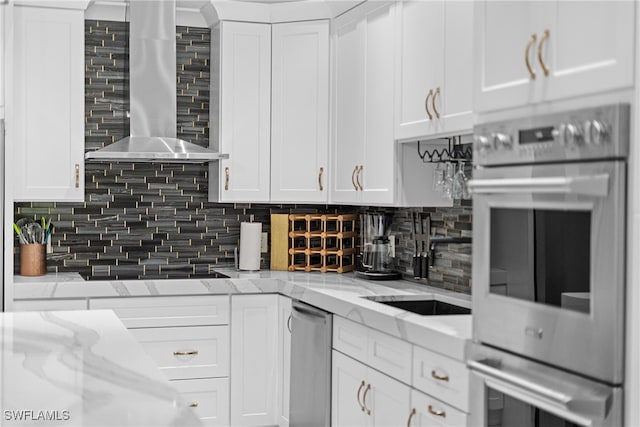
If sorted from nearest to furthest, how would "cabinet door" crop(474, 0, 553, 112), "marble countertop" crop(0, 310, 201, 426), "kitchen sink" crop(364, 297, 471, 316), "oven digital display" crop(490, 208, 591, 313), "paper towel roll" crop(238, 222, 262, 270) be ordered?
"marble countertop" crop(0, 310, 201, 426) < "oven digital display" crop(490, 208, 591, 313) < "cabinet door" crop(474, 0, 553, 112) < "kitchen sink" crop(364, 297, 471, 316) < "paper towel roll" crop(238, 222, 262, 270)

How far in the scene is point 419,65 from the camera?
3.76 metres

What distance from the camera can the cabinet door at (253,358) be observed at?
4641 millimetres

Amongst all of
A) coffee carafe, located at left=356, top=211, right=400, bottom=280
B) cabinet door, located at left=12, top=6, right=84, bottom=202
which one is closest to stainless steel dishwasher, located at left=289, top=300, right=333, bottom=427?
coffee carafe, located at left=356, top=211, right=400, bottom=280

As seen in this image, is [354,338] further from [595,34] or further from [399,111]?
[595,34]

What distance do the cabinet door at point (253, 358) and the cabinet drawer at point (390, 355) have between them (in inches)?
49.5

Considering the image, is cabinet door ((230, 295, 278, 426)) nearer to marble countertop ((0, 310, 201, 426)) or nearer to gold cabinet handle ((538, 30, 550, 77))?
marble countertop ((0, 310, 201, 426))

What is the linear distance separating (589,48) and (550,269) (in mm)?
628

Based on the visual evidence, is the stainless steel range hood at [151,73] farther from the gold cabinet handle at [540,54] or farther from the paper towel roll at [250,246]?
the gold cabinet handle at [540,54]

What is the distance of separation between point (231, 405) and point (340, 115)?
1.78 metres

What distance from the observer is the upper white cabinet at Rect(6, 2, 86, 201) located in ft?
14.9

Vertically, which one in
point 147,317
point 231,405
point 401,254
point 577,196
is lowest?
point 231,405

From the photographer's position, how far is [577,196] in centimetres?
221

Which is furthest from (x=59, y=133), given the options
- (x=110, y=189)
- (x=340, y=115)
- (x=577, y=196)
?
(x=577, y=196)

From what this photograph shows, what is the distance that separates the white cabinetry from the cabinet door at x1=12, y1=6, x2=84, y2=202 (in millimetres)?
756
